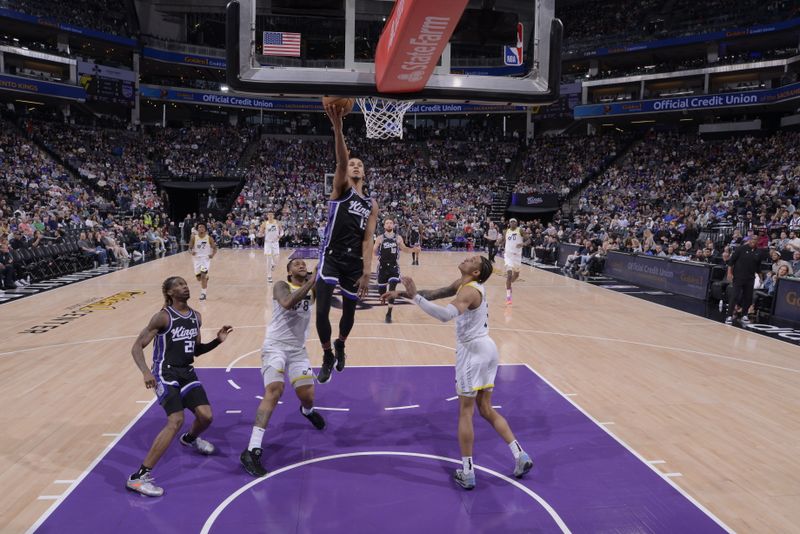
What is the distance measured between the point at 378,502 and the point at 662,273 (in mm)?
14561

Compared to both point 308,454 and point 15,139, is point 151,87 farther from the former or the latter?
point 308,454

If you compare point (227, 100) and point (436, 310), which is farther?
point (227, 100)

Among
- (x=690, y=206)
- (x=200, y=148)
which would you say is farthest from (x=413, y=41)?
(x=200, y=148)

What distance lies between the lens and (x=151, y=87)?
39500 millimetres

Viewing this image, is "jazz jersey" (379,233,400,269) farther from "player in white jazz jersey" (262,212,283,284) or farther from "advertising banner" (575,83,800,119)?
"advertising banner" (575,83,800,119)

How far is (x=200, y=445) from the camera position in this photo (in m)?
5.24

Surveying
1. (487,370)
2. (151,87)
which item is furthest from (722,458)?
(151,87)

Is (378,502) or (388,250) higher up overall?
(388,250)

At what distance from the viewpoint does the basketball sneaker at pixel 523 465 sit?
4.71 meters

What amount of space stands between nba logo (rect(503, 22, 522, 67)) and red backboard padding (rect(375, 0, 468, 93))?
103 cm

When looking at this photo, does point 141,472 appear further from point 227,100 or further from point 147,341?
point 227,100

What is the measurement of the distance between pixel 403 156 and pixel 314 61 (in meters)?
35.9

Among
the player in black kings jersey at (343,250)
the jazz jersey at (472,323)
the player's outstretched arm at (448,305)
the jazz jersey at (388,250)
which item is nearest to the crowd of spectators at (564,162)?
the jazz jersey at (388,250)

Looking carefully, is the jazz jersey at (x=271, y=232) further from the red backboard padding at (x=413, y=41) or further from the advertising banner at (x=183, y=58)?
the advertising banner at (x=183, y=58)
